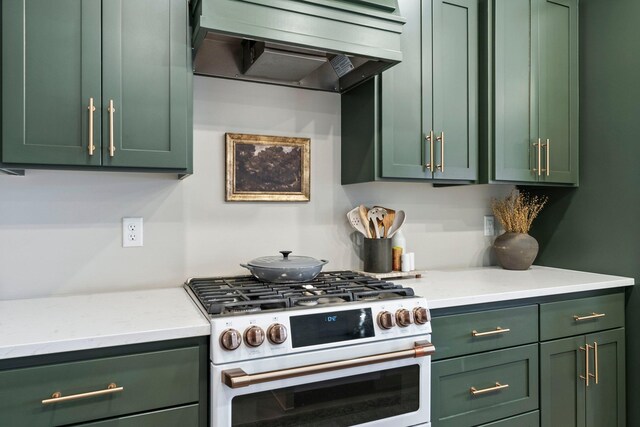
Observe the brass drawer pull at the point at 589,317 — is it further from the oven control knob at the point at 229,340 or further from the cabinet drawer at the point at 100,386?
the cabinet drawer at the point at 100,386

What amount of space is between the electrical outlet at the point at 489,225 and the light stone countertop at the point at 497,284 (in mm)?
262

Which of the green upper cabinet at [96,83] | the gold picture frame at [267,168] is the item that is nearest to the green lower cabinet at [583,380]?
the gold picture frame at [267,168]

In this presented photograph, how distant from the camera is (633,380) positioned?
2182mm

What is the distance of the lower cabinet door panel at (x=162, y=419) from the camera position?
1253 mm

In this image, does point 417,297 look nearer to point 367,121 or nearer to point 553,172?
point 367,121

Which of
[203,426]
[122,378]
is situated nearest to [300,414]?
[203,426]

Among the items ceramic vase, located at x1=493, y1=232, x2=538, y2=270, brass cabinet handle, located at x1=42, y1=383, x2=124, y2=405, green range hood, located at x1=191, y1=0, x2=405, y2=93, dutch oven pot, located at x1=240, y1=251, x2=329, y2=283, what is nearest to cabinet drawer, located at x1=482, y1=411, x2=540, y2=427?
ceramic vase, located at x1=493, y1=232, x2=538, y2=270

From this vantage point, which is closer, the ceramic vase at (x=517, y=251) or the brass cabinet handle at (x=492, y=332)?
the brass cabinet handle at (x=492, y=332)

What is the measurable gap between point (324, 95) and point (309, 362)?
135 cm

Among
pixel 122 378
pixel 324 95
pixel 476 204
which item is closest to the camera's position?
pixel 122 378

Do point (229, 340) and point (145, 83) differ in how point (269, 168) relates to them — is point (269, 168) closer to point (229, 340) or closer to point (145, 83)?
point (145, 83)

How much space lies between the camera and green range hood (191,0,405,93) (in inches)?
62.9

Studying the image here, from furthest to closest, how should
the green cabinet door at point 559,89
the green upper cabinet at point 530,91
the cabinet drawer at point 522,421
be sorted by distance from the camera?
the green cabinet door at point 559,89
the green upper cabinet at point 530,91
the cabinet drawer at point 522,421

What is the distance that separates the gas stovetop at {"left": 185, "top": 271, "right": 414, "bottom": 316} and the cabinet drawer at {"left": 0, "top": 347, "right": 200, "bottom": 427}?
7.9 inches
